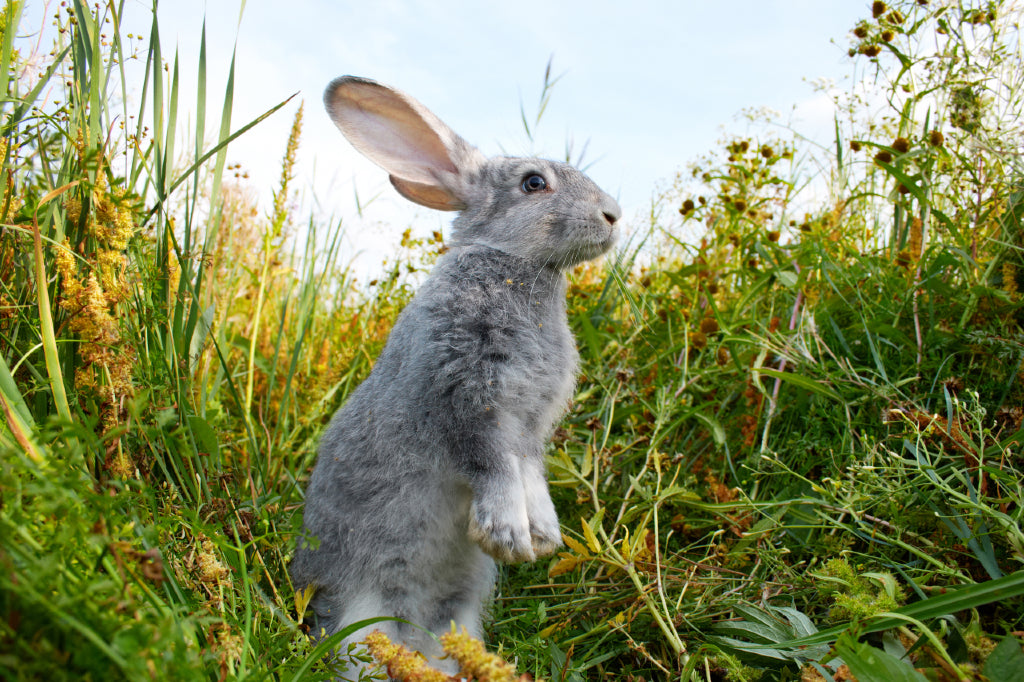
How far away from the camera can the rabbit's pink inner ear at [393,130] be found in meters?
3.00

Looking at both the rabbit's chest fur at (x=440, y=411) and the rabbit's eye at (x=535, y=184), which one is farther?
the rabbit's eye at (x=535, y=184)

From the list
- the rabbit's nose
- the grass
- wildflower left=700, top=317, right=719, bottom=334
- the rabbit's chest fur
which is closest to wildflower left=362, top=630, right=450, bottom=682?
the grass

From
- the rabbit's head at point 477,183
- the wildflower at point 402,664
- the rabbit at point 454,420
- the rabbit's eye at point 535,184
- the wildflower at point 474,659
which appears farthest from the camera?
the rabbit's eye at point 535,184

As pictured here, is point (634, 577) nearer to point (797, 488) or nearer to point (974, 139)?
point (797, 488)

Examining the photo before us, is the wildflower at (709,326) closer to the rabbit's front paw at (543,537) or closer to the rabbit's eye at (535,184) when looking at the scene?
the rabbit's eye at (535,184)

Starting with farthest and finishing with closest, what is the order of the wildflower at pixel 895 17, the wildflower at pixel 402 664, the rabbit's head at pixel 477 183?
1. the wildflower at pixel 895 17
2. the rabbit's head at pixel 477 183
3. the wildflower at pixel 402 664

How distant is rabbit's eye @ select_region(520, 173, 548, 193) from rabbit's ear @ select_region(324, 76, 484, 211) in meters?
0.33

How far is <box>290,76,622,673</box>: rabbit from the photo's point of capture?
8.32 feet

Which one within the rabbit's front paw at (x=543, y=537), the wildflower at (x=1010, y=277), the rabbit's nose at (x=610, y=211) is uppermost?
the rabbit's nose at (x=610, y=211)

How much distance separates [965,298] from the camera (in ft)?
Result: 9.96

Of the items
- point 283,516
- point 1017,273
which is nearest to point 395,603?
point 283,516

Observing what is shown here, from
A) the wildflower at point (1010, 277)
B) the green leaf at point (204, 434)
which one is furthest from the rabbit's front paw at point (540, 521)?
the wildflower at point (1010, 277)

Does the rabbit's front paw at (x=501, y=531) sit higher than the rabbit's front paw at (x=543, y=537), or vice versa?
the rabbit's front paw at (x=501, y=531)

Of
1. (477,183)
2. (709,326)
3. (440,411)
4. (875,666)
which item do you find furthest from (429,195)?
(875,666)
